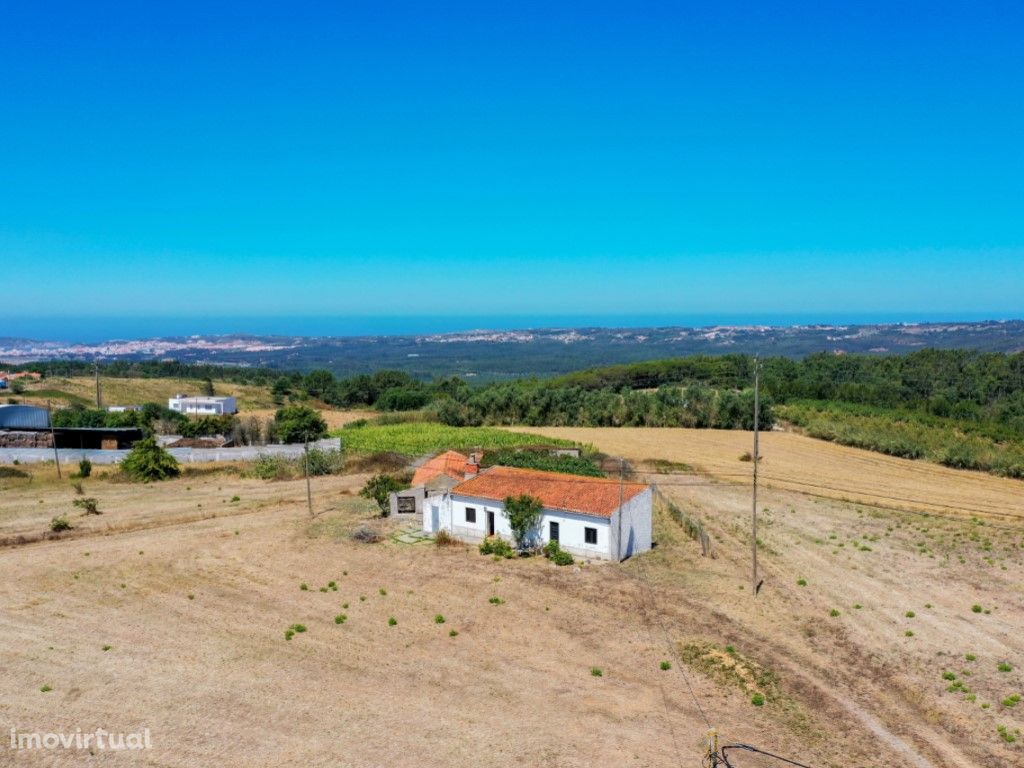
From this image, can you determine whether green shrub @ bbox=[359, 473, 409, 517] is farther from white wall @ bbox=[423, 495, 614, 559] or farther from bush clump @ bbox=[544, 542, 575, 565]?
bush clump @ bbox=[544, 542, 575, 565]

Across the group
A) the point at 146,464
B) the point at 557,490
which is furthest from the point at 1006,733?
the point at 146,464

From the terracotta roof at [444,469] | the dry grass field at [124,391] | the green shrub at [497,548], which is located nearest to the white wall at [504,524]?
the green shrub at [497,548]

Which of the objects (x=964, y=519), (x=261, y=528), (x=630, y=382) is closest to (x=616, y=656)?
(x=261, y=528)

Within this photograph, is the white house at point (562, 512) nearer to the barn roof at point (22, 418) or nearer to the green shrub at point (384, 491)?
the green shrub at point (384, 491)

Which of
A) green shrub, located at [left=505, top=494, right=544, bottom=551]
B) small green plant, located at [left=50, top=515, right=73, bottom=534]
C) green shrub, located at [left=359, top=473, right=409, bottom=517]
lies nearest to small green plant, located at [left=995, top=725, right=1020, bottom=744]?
green shrub, located at [left=505, top=494, right=544, bottom=551]

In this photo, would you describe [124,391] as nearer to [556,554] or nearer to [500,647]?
[556,554]

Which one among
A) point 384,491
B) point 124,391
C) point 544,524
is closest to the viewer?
point 544,524
